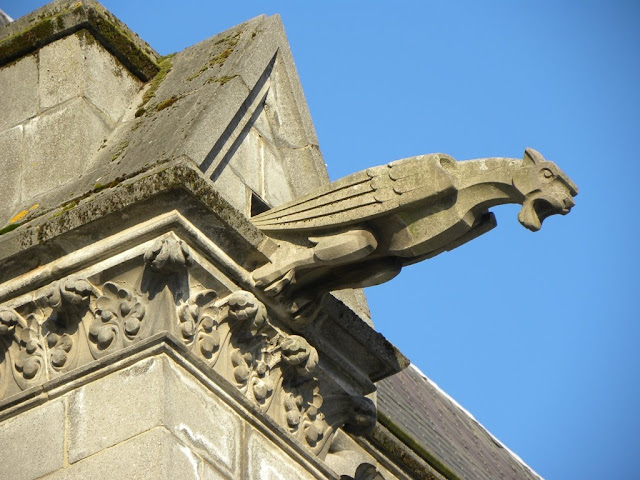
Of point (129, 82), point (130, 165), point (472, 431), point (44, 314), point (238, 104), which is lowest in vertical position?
point (44, 314)

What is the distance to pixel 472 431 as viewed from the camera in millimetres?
14953

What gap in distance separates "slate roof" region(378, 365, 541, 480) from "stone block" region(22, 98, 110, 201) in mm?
3355

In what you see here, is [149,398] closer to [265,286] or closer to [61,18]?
[265,286]

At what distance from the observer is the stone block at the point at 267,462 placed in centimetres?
680

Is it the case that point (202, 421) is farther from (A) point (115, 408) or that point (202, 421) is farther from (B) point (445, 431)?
(B) point (445, 431)

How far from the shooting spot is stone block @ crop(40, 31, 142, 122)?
315 inches

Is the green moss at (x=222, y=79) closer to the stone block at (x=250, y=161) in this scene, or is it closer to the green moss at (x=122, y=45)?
the stone block at (x=250, y=161)

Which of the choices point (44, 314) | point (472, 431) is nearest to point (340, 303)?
point (44, 314)

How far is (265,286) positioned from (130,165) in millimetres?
841

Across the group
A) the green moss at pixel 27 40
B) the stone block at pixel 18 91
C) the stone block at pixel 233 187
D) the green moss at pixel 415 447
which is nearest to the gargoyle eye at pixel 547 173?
the stone block at pixel 233 187

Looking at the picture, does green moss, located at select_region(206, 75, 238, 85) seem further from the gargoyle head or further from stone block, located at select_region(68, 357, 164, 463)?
stone block, located at select_region(68, 357, 164, 463)

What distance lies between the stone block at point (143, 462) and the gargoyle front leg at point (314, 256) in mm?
1022

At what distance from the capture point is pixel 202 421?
6586 mm

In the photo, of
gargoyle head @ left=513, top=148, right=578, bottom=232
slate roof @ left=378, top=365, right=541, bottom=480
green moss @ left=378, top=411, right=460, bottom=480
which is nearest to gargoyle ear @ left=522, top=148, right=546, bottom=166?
gargoyle head @ left=513, top=148, right=578, bottom=232
